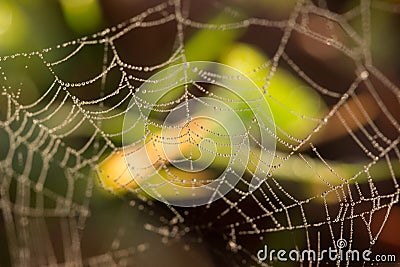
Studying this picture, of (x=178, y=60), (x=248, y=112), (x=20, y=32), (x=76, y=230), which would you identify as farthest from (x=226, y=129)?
(x=20, y=32)

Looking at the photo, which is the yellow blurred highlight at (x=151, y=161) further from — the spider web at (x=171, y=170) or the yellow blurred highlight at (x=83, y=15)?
the yellow blurred highlight at (x=83, y=15)

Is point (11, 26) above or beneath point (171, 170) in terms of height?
above

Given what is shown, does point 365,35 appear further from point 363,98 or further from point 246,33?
point 246,33

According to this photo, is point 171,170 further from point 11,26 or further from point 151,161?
point 11,26

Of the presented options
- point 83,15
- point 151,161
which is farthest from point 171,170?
point 83,15

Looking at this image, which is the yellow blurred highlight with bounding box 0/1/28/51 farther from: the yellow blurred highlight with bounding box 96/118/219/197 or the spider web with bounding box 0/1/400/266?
the yellow blurred highlight with bounding box 96/118/219/197
